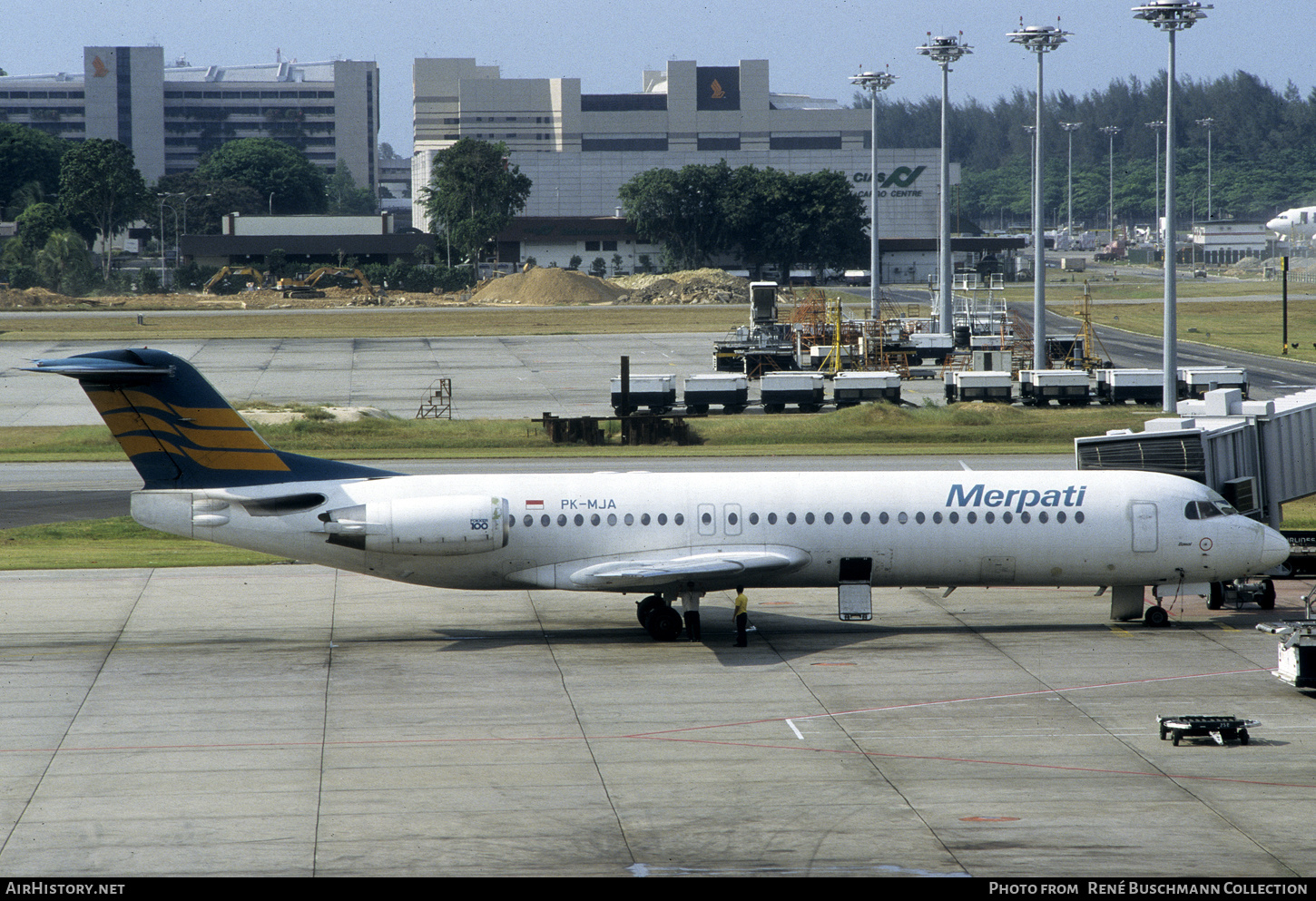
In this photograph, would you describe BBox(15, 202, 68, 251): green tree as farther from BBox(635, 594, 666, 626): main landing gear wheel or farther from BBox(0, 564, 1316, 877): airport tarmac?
BBox(635, 594, 666, 626): main landing gear wheel

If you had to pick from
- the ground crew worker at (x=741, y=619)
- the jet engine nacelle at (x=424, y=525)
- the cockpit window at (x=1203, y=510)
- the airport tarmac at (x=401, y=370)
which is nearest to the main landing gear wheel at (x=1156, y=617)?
the cockpit window at (x=1203, y=510)

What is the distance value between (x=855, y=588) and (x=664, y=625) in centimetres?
449

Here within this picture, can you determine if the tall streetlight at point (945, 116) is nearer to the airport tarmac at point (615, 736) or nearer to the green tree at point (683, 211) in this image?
the airport tarmac at point (615, 736)

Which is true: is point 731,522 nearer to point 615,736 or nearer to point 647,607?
point 647,607

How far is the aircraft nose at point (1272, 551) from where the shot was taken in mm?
30203

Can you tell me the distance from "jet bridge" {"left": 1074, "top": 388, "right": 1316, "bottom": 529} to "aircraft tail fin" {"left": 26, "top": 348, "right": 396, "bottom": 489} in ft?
68.7

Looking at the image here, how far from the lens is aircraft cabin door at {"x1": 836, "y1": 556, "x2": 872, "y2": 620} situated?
29625 millimetres

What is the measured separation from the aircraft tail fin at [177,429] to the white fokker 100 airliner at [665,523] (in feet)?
0.14

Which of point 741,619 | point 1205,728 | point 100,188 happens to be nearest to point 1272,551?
point 1205,728

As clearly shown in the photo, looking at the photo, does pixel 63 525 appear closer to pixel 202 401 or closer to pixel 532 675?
pixel 202 401
